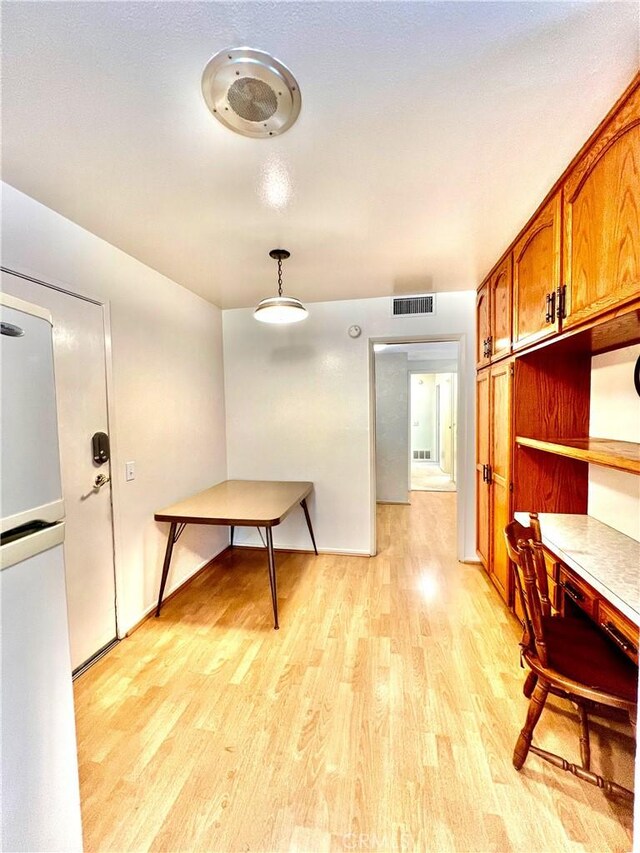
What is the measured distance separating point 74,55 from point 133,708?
2.47 meters

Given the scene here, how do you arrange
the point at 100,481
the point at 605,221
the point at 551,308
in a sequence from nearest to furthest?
the point at 605,221
the point at 551,308
the point at 100,481

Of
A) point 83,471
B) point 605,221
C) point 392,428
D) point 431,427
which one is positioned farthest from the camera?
point 431,427

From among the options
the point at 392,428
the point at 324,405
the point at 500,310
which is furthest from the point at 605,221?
the point at 392,428

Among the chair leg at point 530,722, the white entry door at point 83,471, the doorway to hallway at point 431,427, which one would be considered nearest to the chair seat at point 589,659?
the chair leg at point 530,722

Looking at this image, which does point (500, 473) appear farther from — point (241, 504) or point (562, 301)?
point (241, 504)

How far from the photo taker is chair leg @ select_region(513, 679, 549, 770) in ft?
4.39

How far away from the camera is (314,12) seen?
0.90m

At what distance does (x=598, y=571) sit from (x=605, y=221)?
1274mm

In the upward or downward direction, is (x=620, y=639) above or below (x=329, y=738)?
above

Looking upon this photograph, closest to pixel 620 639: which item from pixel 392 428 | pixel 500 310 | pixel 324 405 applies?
pixel 500 310

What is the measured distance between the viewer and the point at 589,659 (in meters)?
1.34

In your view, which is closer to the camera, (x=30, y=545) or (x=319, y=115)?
(x=30, y=545)

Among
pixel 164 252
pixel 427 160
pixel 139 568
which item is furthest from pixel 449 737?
pixel 164 252

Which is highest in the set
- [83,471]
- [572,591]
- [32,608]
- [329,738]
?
[83,471]
